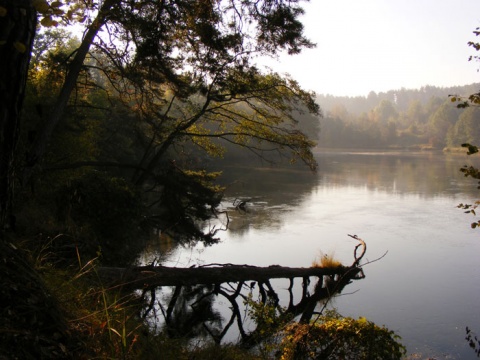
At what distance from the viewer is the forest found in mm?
2641

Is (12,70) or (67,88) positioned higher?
(67,88)

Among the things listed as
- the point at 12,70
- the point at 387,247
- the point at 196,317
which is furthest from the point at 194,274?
the point at 387,247

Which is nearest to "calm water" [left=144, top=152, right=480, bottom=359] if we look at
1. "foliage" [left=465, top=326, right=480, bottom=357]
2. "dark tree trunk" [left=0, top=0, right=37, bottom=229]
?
"foliage" [left=465, top=326, right=480, bottom=357]

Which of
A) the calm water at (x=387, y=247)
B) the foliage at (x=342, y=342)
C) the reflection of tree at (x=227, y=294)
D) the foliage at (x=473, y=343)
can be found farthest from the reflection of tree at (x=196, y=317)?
the foliage at (x=473, y=343)

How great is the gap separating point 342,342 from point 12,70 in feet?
13.6

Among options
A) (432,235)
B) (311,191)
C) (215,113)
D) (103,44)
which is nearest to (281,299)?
(215,113)

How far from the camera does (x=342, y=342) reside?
5004 mm

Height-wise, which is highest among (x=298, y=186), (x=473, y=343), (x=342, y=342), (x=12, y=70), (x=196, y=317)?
(x=12, y=70)

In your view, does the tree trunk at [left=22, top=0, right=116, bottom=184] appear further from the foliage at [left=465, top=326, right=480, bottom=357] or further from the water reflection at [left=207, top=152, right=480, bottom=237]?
the water reflection at [left=207, top=152, right=480, bottom=237]

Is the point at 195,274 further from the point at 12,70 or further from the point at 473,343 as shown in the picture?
the point at 12,70

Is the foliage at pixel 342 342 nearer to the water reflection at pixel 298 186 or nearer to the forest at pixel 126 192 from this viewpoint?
the forest at pixel 126 192

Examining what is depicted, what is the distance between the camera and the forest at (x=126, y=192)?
2.64 m

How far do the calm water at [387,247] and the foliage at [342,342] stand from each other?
2.26m

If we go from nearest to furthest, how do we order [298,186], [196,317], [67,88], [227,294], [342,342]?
[342,342] → [227,294] → [196,317] → [67,88] → [298,186]
